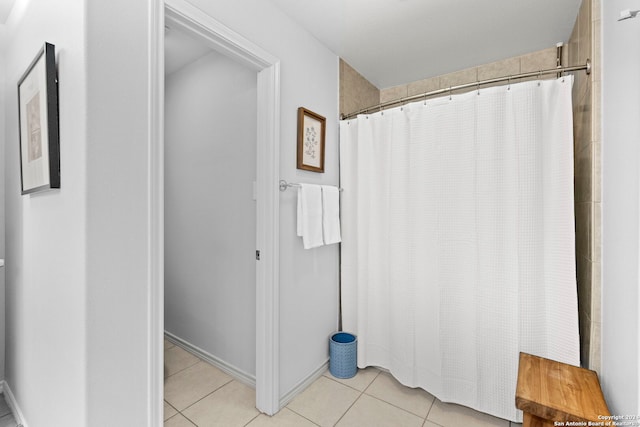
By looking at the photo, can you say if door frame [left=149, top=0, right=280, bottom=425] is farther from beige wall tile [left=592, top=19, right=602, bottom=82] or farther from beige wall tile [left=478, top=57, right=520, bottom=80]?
beige wall tile [left=478, top=57, right=520, bottom=80]

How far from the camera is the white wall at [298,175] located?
5.57 feet

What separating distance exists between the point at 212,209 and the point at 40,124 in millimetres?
1140

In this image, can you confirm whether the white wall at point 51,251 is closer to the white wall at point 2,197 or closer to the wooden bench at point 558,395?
the white wall at point 2,197

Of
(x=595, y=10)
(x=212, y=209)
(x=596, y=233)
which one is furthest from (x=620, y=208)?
(x=212, y=209)

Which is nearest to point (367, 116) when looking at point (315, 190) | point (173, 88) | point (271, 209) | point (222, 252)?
point (315, 190)

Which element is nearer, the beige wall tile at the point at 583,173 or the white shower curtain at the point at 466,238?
the beige wall tile at the point at 583,173

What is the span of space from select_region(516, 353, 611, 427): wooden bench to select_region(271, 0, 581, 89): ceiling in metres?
1.91

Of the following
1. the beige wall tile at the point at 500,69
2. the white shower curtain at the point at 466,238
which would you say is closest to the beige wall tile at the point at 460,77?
the beige wall tile at the point at 500,69

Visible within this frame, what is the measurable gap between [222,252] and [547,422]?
198 centimetres

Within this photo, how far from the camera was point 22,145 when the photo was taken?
1.45 meters

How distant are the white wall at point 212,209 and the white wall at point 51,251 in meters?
1.00

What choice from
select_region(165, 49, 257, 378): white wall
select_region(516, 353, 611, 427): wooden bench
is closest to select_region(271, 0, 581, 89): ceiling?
select_region(165, 49, 257, 378): white wall

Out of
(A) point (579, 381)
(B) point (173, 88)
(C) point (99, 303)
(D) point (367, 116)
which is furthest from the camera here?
(B) point (173, 88)

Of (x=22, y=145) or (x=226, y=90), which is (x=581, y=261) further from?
(x=22, y=145)
